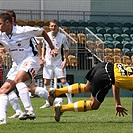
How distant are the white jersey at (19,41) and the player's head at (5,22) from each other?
0.71 ft

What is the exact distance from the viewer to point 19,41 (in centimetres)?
929

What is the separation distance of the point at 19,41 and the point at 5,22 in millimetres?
457

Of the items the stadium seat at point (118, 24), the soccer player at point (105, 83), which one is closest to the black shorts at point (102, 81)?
the soccer player at point (105, 83)

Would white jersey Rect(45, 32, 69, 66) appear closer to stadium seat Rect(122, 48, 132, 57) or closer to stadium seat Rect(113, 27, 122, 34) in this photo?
stadium seat Rect(122, 48, 132, 57)

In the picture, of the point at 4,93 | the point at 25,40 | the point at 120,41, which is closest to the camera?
the point at 4,93

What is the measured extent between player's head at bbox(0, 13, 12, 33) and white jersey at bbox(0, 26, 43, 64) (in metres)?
0.22

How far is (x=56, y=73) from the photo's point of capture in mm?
14633

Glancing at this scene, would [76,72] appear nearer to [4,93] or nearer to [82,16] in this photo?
[82,16]

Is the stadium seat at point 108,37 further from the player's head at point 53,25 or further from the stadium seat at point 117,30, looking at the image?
the player's head at point 53,25

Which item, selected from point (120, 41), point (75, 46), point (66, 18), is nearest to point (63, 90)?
point (75, 46)

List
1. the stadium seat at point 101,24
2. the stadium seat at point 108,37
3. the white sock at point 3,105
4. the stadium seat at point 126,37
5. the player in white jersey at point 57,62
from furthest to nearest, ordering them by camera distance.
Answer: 1. the stadium seat at point 101,24
2. the stadium seat at point 126,37
3. the stadium seat at point 108,37
4. the player in white jersey at point 57,62
5. the white sock at point 3,105

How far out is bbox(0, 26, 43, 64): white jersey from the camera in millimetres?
9281

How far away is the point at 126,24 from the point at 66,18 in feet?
9.72

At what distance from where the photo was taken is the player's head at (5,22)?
892 centimetres
